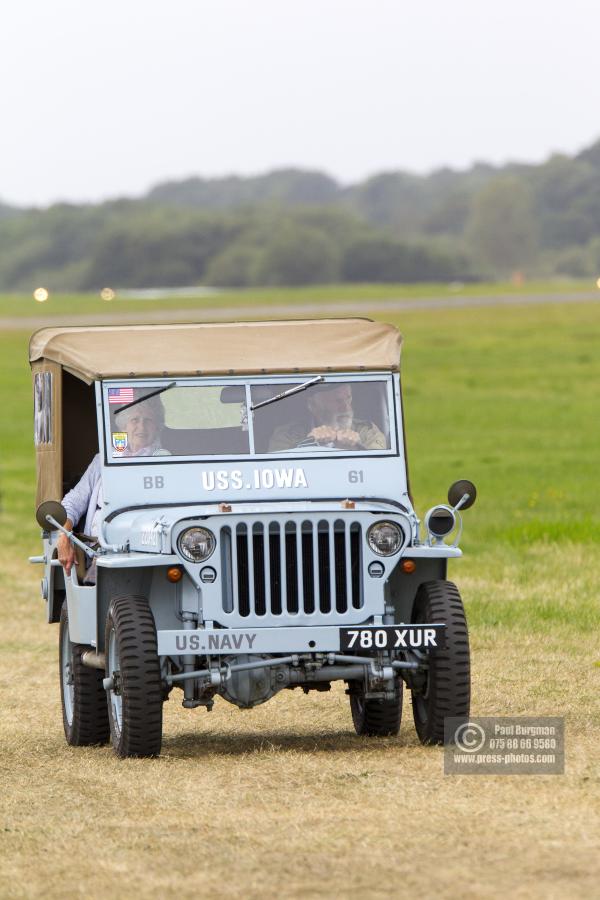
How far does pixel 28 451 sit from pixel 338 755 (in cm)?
2536

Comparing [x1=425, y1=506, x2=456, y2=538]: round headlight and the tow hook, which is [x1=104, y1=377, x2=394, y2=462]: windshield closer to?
[x1=425, y1=506, x2=456, y2=538]: round headlight

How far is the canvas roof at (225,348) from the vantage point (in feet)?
32.9

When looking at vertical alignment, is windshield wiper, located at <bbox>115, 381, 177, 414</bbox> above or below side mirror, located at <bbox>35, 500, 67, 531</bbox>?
above

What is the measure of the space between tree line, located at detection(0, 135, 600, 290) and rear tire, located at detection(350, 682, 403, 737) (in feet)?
312

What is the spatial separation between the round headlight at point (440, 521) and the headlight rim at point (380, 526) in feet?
1.02

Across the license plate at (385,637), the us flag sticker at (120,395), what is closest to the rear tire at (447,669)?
the license plate at (385,637)

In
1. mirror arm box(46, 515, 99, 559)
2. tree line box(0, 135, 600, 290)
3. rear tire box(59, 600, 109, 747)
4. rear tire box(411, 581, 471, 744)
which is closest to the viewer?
rear tire box(411, 581, 471, 744)

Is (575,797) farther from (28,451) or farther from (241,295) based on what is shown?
(241,295)

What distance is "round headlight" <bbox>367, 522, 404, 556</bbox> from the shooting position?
9070mm

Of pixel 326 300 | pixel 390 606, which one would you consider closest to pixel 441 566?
pixel 390 606

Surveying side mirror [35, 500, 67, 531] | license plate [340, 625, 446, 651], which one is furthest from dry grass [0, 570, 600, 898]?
side mirror [35, 500, 67, 531]

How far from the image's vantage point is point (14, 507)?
25.4m

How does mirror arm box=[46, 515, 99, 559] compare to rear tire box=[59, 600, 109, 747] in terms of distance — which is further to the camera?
rear tire box=[59, 600, 109, 747]

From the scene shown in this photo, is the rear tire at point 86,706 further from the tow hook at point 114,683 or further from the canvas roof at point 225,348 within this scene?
the canvas roof at point 225,348
